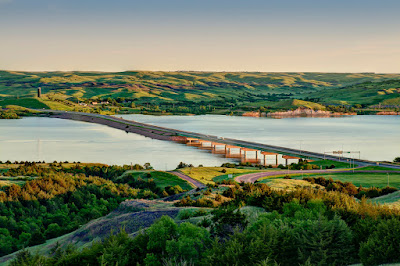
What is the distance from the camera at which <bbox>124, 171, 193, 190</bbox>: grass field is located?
53500mm

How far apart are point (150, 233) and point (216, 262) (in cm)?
445

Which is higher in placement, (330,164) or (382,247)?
(382,247)

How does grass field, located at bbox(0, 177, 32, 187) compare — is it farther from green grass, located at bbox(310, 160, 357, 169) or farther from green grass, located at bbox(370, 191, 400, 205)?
green grass, located at bbox(310, 160, 357, 169)

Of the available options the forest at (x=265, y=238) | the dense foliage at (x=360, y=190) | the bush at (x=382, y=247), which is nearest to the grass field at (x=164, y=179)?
the dense foliage at (x=360, y=190)

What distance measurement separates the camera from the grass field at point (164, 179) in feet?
176

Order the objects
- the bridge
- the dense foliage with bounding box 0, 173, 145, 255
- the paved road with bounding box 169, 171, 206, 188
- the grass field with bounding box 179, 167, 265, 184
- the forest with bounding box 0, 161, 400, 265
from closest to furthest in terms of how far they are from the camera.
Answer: the forest with bounding box 0, 161, 400, 265 < the dense foliage with bounding box 0, 173, 145, 255 < the paved road with bounding box 169, 171, 206, 188 < the grass field with bounding box 179, 167, 265, 184 < the bridge

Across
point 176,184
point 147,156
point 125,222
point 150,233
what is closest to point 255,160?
point 147,156

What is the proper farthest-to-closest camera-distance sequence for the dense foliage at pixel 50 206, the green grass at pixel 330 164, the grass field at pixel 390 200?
the green grass at pixel 330 164, the dense foliage at pixel 50 206, the grass field at pixel 390 200

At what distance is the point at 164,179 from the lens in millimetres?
56500

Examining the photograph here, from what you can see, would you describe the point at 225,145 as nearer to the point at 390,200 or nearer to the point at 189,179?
the point at 189,179

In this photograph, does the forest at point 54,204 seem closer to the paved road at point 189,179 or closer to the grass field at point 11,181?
the grass field at point 11,181

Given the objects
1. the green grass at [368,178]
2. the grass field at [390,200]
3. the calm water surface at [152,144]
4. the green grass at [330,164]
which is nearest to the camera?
the grass field at [390,200]

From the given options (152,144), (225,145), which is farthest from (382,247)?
(152,144)

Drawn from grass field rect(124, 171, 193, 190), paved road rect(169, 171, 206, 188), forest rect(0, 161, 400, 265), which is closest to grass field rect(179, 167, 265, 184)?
paved road rect(169, 171, 206, 188)
